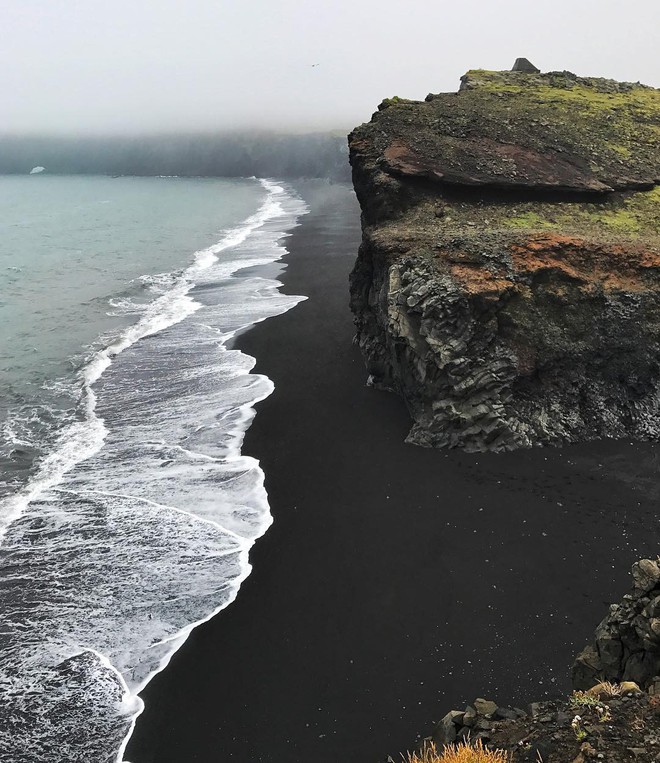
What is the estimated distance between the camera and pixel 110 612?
564 inches

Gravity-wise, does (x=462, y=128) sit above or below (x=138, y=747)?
above

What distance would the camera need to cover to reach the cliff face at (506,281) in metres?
21.5

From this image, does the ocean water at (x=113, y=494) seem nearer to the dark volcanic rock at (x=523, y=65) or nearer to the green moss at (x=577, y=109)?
the green moss at (x=577, y=109)

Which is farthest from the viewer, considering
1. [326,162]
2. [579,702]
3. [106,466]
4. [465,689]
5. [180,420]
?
[326,162]

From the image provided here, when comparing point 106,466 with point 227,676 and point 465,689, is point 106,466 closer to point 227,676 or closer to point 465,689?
point 227,676

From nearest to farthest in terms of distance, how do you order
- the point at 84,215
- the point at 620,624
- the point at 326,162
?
the point at 620,624, the point at 84,215, the point at 326,162

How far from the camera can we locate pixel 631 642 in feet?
32.2

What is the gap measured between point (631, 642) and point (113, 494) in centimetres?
1415

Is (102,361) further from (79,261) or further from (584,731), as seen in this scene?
(79,261)

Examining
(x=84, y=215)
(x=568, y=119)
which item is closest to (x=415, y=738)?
(x=568, y=119)

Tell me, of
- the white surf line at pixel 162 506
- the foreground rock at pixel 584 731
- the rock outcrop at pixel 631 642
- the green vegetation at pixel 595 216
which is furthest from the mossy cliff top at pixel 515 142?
the foreground rock at pixel 584 731

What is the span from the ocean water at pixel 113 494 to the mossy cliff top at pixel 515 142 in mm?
11382

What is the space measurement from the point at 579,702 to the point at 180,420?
57.1 feet

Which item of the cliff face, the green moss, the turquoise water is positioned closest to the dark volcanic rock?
the green moss
